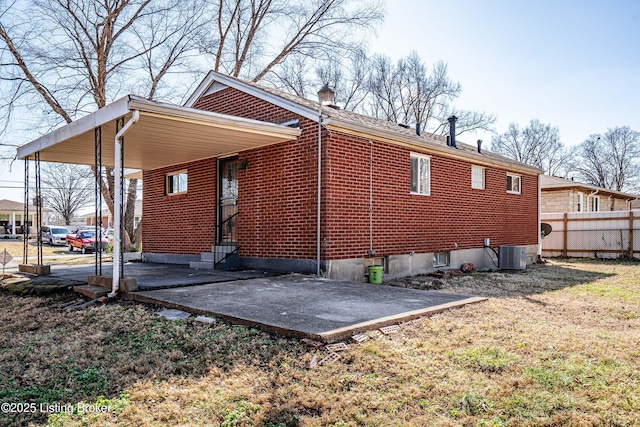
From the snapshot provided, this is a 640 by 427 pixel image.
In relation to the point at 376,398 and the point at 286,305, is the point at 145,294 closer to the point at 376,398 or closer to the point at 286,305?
the point at 286,305

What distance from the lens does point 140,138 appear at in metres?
8.77

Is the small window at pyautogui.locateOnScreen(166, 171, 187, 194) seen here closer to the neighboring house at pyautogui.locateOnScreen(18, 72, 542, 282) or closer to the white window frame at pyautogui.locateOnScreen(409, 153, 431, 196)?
the neighboring house at pyautogui.locateOnScreen(18, 72, 542, 282)

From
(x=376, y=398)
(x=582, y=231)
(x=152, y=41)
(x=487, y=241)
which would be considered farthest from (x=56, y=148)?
(x=582, y=231)

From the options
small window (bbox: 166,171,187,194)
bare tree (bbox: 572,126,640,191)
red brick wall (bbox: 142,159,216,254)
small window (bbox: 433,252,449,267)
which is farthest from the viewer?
bare tree (bbox: 572,126,640,191)

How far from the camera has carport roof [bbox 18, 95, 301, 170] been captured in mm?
6988

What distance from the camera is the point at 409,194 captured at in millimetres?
10898

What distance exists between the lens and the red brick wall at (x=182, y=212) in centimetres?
1162

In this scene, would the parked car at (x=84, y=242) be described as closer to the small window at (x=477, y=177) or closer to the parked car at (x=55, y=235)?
the parked car at (x=55, y=235)

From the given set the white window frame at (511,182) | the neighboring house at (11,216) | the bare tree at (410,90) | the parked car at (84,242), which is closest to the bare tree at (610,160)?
the bare tree at (410,90)

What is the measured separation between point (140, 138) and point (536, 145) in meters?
44.0

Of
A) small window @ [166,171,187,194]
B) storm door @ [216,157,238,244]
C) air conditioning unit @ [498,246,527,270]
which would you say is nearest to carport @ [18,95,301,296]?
storm door @ [216,157,238,244]

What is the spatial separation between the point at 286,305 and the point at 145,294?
2250 millimetres

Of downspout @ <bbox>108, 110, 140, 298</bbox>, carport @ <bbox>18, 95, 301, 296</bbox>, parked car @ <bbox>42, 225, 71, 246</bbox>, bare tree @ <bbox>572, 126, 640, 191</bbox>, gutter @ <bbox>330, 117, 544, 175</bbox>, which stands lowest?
parked car @ <bbox>42, 225, 71, 246</bbox>

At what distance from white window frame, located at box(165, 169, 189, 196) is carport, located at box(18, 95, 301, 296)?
0.92m
